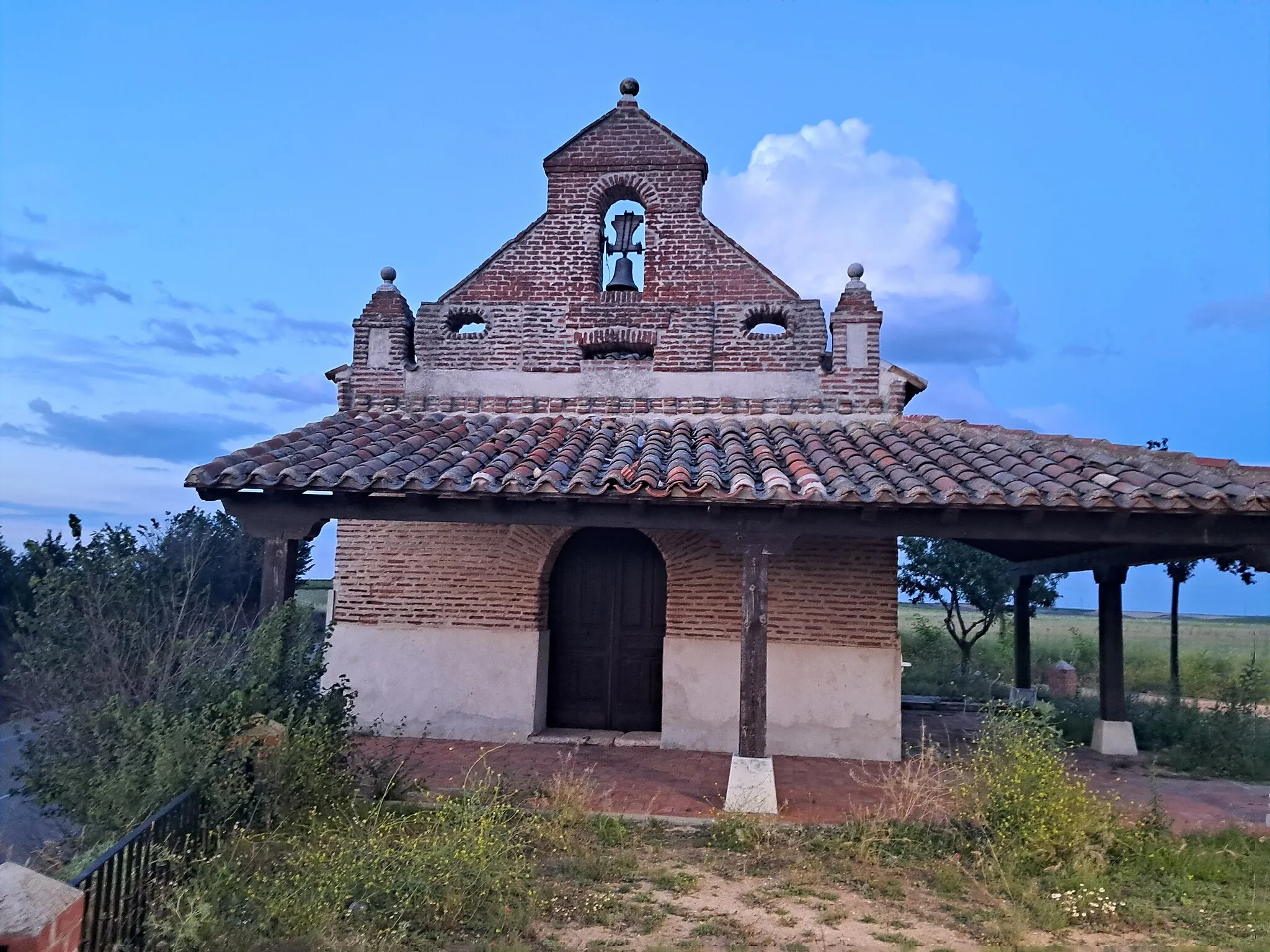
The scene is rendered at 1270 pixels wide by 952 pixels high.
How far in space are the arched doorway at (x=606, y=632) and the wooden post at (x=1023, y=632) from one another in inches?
235

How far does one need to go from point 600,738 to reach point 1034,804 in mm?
5119

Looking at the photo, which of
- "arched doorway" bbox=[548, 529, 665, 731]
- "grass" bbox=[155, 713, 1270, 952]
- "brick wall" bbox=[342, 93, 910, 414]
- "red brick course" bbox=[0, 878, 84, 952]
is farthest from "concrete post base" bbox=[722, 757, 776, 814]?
"red brick course" bbox=[0, 878, 84, 952]

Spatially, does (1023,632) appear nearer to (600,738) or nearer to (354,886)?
(600,738)

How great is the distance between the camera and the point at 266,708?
6.64 meters

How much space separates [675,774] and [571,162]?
7.45 m

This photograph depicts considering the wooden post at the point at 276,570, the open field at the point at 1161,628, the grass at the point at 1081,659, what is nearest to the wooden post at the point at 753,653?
the wooden post at the point at 276,570

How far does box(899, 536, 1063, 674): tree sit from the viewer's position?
19.6 metres

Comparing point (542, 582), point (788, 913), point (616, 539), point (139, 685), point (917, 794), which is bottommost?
point (788, 913)

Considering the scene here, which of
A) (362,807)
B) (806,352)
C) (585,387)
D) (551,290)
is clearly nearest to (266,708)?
(362,807)

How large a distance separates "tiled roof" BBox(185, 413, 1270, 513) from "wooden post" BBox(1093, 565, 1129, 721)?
9.18 ft

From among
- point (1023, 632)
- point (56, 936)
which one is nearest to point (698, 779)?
point (56, 936)

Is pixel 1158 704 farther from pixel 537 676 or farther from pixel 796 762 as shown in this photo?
pixel 537 676

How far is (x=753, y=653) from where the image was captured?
290 inches

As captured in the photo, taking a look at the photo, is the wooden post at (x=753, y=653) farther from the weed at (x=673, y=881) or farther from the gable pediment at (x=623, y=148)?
the gable pediment at (x=623, y=148)
